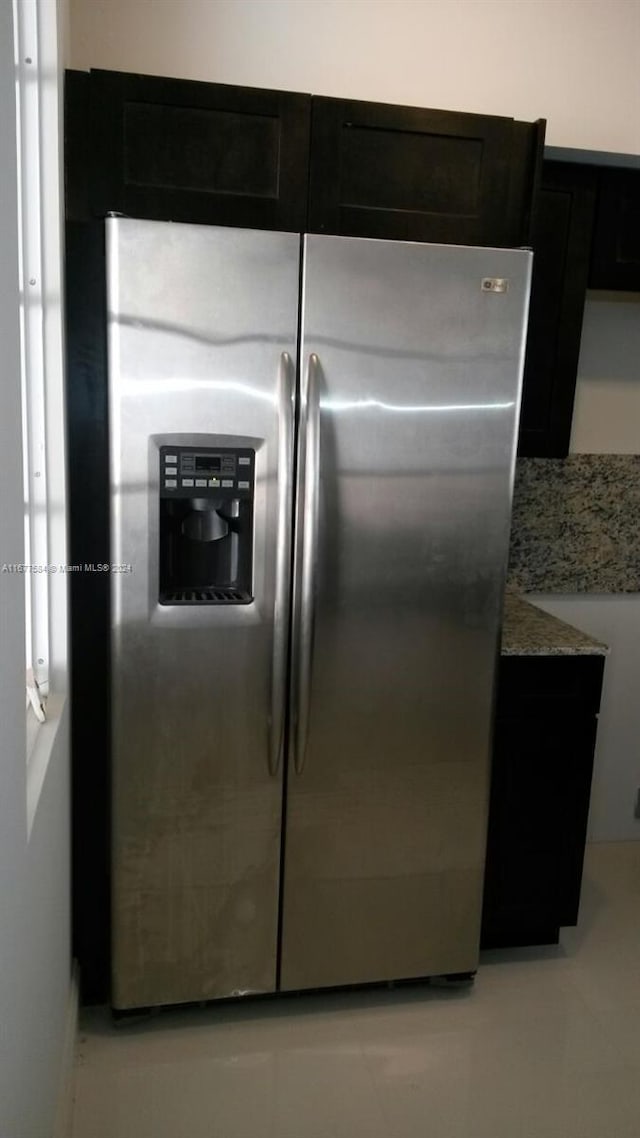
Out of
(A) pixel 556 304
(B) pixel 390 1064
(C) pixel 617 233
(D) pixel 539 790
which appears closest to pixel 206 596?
(D) pixel 539 790

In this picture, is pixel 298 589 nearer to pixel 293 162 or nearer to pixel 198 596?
pixel 198 596

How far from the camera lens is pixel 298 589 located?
1981 mm

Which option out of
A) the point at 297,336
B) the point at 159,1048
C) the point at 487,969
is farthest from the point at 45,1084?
the point at 297,336

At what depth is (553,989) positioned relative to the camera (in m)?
2.34

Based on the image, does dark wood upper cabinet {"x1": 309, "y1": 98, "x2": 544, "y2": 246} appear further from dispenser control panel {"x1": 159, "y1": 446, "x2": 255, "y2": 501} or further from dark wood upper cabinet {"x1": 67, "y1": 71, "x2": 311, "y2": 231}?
dispenser control panel {"x1": 159, "y1": 446, "x2": 255, "y2": 501}

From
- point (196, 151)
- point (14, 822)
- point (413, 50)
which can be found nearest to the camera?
point (14, 822)

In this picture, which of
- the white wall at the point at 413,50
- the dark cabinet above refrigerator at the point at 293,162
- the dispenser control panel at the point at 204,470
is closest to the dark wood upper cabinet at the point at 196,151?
the dark cabinet above refrigerator at the point at 293,162

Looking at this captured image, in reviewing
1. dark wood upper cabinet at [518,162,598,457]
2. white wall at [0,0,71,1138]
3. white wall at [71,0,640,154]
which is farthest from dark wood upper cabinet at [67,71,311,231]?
white wall at [0,0,71,1138]

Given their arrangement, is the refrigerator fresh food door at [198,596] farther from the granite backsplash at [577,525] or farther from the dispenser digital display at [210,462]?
the granite backsplash at [577,525]

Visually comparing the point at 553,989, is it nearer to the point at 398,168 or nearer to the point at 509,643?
the point at 509,643

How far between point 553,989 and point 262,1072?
84cm

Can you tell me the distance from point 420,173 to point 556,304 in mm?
623

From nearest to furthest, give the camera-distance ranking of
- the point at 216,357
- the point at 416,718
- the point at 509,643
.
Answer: the point at 216,357 → the point at 416,718 → the point at 509,643

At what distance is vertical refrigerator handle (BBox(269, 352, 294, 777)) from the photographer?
6.18ft
